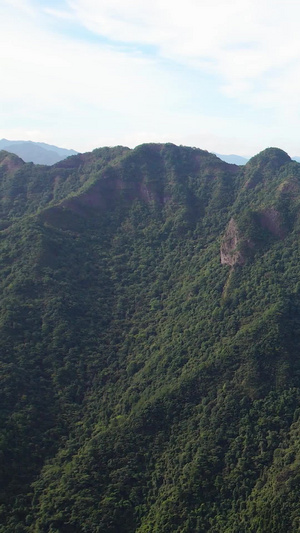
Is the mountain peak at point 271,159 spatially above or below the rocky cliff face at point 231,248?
above

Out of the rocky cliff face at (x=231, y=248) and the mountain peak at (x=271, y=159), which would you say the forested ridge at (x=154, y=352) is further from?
the mountain peak at (x=271, y=159)

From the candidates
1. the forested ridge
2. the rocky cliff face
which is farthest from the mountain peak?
the rocky cliff face

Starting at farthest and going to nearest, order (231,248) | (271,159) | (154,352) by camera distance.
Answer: (271,159) → (231,248) → (154,352)

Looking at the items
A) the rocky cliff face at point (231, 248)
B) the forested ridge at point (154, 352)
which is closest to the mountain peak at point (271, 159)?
the forested ridge at point (154, 352)

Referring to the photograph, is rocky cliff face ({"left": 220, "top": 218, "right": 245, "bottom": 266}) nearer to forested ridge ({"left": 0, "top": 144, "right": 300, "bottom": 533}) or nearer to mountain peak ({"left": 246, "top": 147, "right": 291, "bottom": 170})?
forested ridge ({"left": 0, "top": 144, "right": 300, "bottom": 533})

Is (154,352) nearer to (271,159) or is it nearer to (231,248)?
(231,248)

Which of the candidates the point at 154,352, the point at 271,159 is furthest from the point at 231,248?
the point at 271,159

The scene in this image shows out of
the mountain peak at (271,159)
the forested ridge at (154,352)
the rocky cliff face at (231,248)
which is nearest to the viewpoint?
the forested ridge at (154,352)

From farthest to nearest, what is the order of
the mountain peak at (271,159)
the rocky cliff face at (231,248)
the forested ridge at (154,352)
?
the mountain peak at (271,159) < the rocky cliff face at (231,248) < the forested ridge at (154,352)
